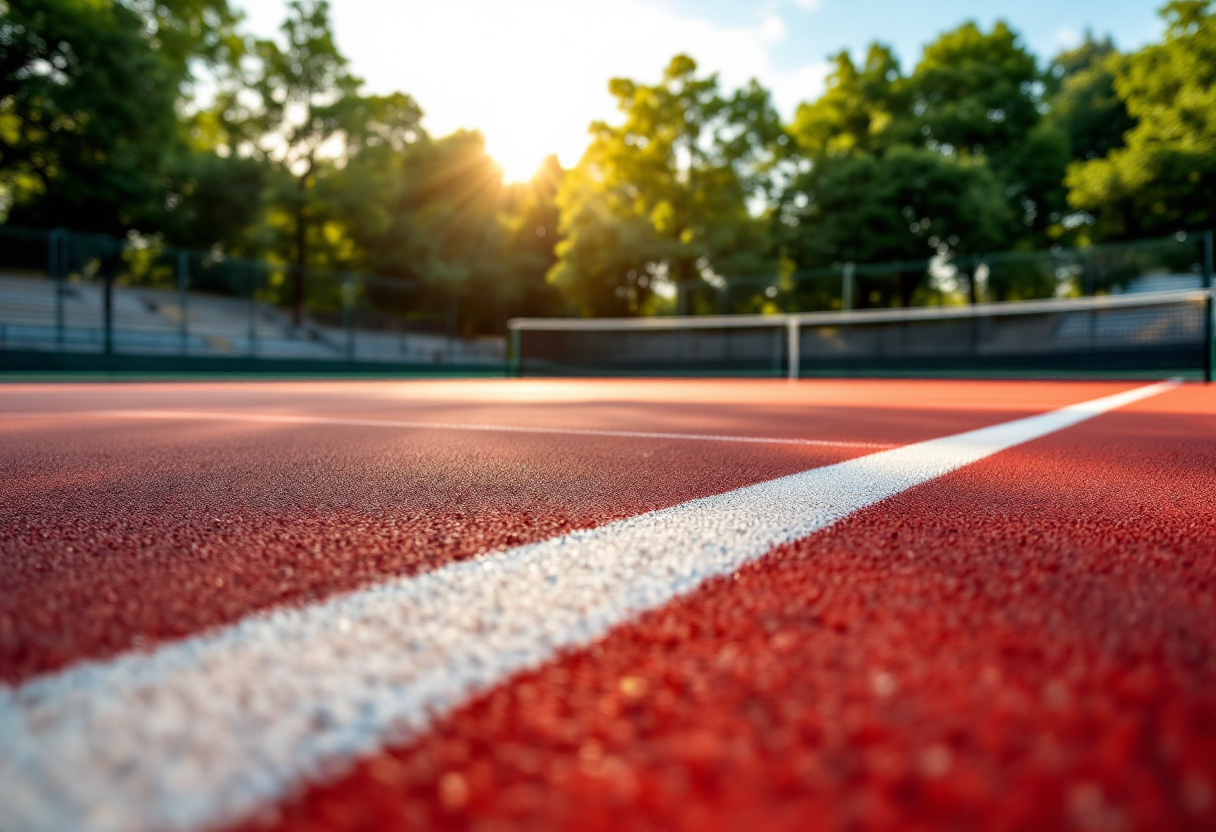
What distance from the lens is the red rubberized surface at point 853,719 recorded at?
47cm

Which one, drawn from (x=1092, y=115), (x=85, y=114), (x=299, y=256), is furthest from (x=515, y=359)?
(x=1092, y=115)

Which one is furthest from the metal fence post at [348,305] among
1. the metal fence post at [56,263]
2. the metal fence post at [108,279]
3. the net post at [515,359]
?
the metal fence post at [56,263]

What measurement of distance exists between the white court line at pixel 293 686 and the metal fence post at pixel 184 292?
74.9 ft

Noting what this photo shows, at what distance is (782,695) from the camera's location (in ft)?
2.06

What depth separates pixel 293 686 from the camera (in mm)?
645

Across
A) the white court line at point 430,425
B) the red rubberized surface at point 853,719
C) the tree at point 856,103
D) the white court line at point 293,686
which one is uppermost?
the tree at point 856,103

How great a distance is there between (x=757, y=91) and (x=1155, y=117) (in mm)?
12421

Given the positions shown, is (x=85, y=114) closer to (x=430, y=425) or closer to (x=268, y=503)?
(x=430, y=425)

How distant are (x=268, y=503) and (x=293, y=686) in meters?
1.12

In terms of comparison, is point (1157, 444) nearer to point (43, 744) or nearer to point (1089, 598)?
point (1089, 598)

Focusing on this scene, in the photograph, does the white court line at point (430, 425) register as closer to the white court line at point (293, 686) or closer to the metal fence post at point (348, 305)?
the white court line at point (293, 686)

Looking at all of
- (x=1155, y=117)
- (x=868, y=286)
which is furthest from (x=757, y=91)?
(x=1155, y=117)

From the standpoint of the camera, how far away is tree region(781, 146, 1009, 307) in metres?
23.5

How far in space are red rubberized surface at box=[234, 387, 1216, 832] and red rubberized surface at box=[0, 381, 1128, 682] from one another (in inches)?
16.9
